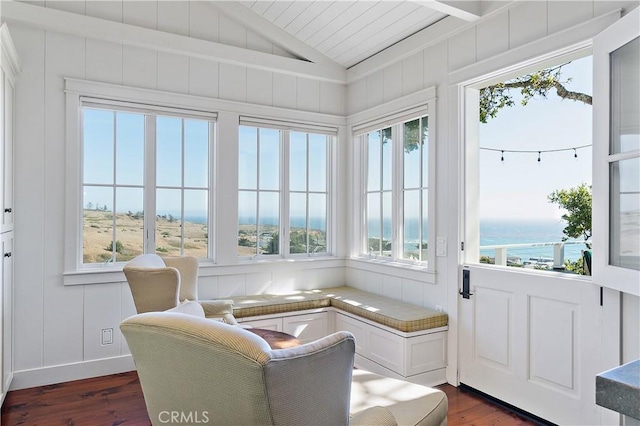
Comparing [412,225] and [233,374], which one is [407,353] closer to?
[412,225]

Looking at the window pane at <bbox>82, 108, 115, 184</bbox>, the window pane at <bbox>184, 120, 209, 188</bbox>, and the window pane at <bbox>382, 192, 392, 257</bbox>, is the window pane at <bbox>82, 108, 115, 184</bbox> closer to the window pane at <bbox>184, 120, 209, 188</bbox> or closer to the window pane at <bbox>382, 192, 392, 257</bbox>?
the window pane at <bbox>184, 120, 209, 188</bbox>

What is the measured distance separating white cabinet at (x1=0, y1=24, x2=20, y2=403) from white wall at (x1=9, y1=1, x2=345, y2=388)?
4.8 inches

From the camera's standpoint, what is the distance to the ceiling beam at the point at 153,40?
9.71ft

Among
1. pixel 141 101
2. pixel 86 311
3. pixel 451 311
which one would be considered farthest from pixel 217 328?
pixel 141 101

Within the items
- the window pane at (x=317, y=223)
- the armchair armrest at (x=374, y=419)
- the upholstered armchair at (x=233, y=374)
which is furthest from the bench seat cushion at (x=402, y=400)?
the window pane at (x=317, y=223)

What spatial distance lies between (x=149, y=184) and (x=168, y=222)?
36 cm

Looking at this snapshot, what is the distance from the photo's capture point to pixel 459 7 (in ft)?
9.04

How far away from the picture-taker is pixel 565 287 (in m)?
2.38

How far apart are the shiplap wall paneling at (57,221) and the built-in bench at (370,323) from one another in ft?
3.99

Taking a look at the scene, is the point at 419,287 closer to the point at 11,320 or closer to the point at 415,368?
the point at 415,368

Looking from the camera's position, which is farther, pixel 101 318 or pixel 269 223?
pixel 269 223

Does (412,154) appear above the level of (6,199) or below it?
above

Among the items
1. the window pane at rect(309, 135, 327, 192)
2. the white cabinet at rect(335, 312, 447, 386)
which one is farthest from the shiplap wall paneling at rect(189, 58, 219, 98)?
the white cabinet at rect(335, 312, 447, 386)

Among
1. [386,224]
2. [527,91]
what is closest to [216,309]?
[386,224]
